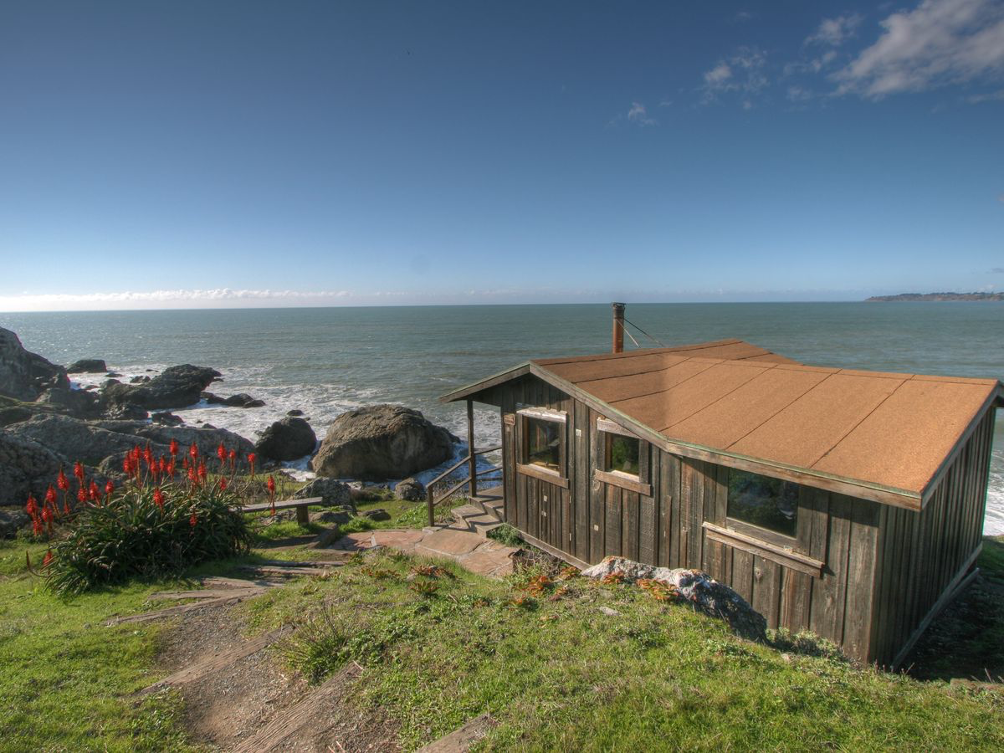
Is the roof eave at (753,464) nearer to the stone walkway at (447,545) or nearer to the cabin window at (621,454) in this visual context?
the cabin window at (621,454)

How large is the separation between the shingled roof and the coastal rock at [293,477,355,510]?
786cm

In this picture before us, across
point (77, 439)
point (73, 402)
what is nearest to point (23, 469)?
point (77, 439)

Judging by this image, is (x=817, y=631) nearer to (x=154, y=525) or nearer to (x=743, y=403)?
(x=743, y=403)

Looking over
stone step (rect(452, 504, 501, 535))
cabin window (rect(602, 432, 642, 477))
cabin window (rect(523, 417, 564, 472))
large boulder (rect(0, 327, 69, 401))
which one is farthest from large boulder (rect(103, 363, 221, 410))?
cabin window (rect(602, 432, 642, 477))

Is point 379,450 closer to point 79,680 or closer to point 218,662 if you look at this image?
point 218,662

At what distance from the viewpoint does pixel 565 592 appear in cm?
632

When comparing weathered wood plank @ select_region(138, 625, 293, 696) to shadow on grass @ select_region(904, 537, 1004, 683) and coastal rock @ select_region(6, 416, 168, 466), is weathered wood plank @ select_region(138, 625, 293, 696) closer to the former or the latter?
shadow on grass @ select_region(904, 537, 1004, 683)

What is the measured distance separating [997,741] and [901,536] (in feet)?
9.52

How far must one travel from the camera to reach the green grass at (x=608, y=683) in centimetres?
357

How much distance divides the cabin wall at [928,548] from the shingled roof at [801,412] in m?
0.66

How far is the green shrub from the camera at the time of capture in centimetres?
740

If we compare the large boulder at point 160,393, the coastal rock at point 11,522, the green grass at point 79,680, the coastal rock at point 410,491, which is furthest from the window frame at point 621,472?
the large boulder at point 160,393

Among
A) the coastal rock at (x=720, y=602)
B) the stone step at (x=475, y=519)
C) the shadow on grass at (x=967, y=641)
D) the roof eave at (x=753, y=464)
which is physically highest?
the roof eave at (x=753, y=464)

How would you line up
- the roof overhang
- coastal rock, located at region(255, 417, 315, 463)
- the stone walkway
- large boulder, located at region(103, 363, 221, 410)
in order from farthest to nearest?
large boulder, located at region(103, 363, 221, 410), coastal rock, located at region(255, 417, 315, 463), the stone walkway, the roof overhang
